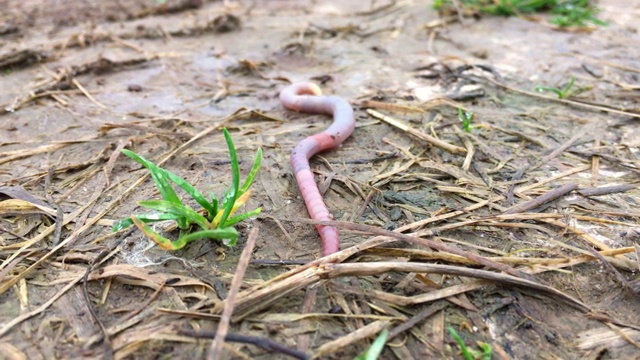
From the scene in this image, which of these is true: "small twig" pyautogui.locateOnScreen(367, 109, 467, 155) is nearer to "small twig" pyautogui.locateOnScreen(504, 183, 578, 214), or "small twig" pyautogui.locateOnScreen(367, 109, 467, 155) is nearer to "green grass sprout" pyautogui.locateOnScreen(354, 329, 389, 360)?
"small twig" pyautogui.locateOnScreen(504, 183, 578, 214)

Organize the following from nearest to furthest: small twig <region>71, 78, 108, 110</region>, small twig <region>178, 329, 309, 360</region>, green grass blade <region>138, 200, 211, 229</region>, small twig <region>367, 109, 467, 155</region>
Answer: small twig <region>178, 329, 309, 360</region>
green grass blade <region>138, 200, 211, 229</region>
small twig <region>367, 109, 467, 155</region>
small twig <region>71, 78, 108, 110</region>

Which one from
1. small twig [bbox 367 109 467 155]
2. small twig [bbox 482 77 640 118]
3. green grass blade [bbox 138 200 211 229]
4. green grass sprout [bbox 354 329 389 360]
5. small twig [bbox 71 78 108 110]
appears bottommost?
small twig [bbox 482 77 640 118]

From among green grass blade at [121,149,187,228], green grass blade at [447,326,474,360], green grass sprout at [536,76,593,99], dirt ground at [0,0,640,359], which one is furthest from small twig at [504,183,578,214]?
green grass blade at [121,149,187,228]

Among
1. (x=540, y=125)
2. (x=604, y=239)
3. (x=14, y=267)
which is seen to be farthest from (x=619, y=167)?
(x=14, y=267)

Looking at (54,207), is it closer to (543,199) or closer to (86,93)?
(86,93)

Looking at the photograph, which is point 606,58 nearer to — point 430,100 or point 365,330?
point 430,100

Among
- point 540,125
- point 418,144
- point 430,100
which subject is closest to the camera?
point 418,144

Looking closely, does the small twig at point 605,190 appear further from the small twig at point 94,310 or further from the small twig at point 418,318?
the small twig at point 94,310
